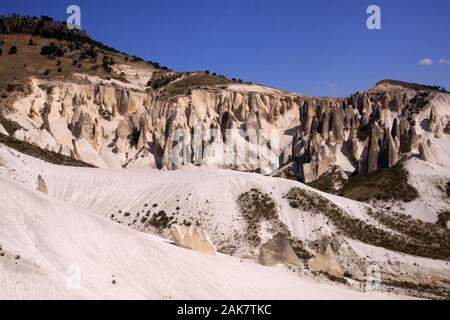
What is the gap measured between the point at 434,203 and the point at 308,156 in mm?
17667

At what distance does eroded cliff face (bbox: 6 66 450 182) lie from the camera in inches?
2356

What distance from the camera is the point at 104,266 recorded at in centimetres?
1789

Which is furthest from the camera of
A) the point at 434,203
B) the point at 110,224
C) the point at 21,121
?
the point at 21,121

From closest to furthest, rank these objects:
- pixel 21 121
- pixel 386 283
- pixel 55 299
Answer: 1. pixel 55 299
2. pixel 386 283
3. pixel 21 121

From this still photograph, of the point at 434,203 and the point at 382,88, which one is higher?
the point at 382,88

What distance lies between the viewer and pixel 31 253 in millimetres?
16625

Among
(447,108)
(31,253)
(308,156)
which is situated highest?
(447,108)

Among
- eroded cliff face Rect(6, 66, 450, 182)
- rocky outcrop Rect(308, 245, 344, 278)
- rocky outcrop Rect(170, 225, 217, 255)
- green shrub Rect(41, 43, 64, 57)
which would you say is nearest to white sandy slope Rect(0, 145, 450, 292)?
rocky outcrop Rect(308, 245, 344, 278)

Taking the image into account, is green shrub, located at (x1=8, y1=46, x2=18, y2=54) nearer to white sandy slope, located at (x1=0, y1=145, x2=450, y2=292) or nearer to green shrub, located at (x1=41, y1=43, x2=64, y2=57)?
green shrub, located at (x1=41, y1=43, x2=64, y2=57)

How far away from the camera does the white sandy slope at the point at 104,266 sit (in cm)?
1539
